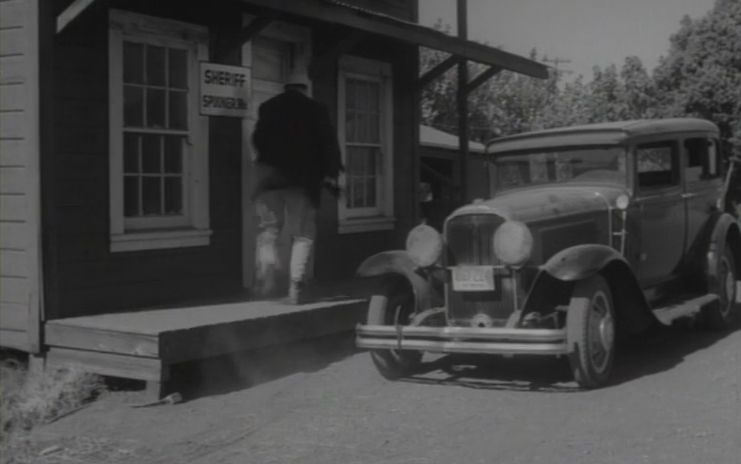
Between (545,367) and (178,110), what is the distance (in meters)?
3.78

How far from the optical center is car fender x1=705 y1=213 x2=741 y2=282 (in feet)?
29.3

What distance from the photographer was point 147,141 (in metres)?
8.24

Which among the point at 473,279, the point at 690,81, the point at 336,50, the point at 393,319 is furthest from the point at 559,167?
the point at 690,81

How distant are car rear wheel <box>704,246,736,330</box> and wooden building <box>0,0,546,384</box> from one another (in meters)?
3.77

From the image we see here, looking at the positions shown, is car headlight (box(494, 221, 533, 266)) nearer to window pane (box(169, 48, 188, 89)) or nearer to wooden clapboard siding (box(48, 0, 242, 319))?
wooden clapboard siding (box(48, 0, 242, 319))

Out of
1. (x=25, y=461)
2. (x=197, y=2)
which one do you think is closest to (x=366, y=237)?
(x=197, y=2)

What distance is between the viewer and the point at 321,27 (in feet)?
34.2

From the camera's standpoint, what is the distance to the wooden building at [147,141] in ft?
23.5

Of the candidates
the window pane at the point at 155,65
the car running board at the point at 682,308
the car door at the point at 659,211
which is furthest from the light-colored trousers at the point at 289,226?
the car running board at the point at 682,308

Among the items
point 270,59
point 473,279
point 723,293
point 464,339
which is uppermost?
point 270,59

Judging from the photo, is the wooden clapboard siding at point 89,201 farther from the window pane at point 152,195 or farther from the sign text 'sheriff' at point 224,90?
the sign text 'sheriff' at point 224,90

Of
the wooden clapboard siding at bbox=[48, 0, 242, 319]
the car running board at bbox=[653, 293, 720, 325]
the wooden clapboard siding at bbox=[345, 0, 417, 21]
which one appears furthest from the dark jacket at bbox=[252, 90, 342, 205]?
the wooden clapboard siding at bbox=[345, 0, 417, 21]

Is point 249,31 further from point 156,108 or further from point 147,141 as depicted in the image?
point 147,141

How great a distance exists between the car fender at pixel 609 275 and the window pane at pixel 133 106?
3.57 metres
